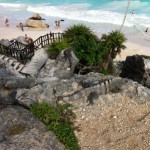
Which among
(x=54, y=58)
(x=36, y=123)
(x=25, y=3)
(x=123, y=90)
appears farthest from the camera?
Result: (x=25, y=3)

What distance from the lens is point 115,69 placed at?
28.3 meters

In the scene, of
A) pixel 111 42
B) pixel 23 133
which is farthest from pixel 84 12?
pixel 23 133

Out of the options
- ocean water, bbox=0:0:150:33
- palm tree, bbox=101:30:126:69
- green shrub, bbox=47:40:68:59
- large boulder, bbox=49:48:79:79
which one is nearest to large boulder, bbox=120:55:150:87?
palm tree, bbox=101:30:126:69

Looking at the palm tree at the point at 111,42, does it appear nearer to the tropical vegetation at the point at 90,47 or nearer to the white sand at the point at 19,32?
the tropical vegetation at the point at 90,47

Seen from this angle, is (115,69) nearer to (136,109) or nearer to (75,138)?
(136,109)

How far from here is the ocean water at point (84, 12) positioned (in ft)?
210

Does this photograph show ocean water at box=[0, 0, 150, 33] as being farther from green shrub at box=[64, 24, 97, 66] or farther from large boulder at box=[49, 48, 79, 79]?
large boulder at box=[49, 48, 79, 79]

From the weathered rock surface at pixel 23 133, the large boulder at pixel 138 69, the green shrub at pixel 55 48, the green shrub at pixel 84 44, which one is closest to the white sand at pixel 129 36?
the large boulder at pixel 138 69

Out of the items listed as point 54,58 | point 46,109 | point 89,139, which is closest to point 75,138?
point 89,139

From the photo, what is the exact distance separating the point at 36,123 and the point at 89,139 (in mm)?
2385

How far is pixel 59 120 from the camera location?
50.8 feet

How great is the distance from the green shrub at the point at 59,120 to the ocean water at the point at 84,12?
41.9m

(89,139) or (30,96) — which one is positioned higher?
(30,96)

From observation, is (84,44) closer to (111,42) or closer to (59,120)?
(111,42)
